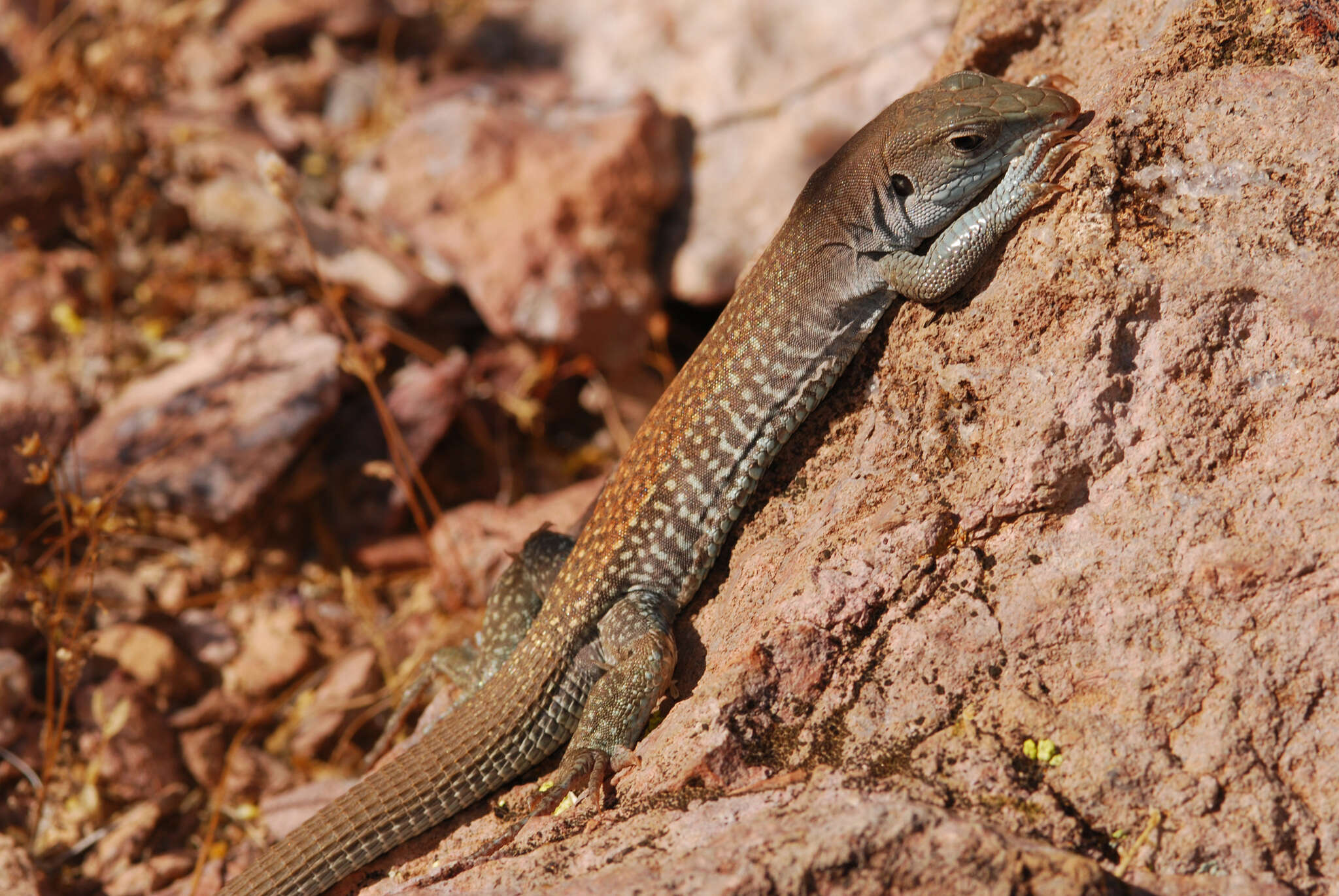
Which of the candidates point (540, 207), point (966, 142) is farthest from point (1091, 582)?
point (540, 207)

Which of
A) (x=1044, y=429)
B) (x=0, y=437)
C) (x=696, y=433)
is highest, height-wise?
(x=0, y=437)

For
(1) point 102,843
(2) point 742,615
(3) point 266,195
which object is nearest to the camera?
(2) point 742,615

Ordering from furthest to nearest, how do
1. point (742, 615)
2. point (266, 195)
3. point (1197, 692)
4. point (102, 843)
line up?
point (266, 195) → point (102, 843) → point (742, 615) → point (1197, 692)

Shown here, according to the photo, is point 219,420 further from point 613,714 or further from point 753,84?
point 753,84

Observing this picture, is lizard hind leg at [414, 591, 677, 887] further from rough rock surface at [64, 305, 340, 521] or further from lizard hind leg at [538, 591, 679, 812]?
rough rock surface at [64, 305, 340, 521]

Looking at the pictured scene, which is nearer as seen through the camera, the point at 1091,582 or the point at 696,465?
the point at 1091,582

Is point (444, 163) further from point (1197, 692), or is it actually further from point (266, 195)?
point (1197, 692)

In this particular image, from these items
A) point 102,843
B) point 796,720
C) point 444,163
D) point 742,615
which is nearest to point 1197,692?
point 796,720

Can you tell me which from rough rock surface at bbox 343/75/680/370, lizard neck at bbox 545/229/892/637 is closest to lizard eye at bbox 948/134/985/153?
lizard neck at bbox 545/229/892/637
